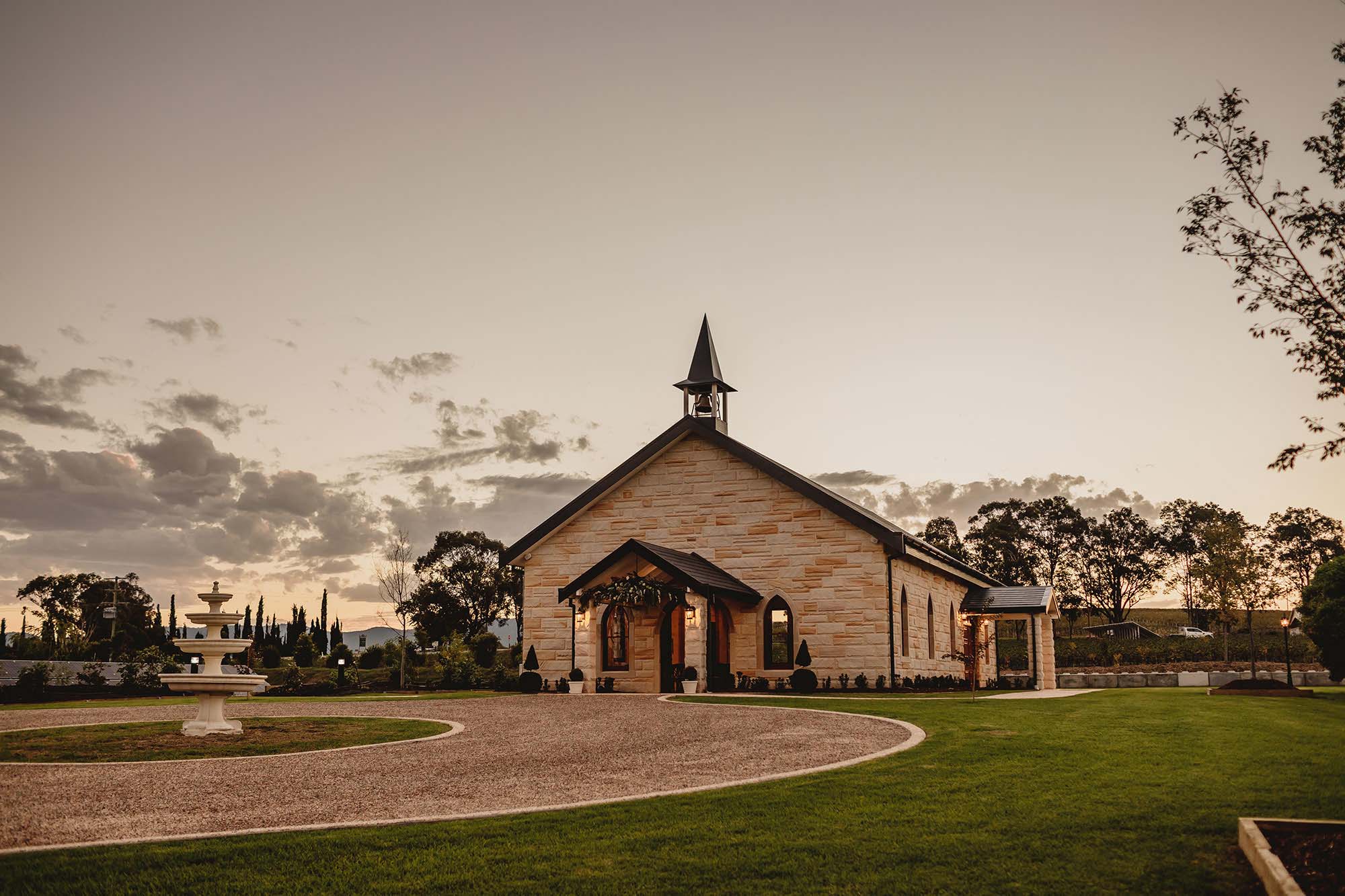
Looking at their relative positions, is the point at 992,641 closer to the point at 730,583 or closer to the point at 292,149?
the point at 730,583

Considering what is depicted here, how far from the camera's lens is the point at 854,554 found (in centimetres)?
2908

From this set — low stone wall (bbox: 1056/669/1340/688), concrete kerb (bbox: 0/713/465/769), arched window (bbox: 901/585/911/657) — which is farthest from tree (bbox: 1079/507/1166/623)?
concrete kerb (bbox: 0/713/465/769)

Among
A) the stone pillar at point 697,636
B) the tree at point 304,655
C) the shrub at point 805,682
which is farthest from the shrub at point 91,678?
the tree at point 304,655

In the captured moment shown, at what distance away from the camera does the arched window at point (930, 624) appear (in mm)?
33219

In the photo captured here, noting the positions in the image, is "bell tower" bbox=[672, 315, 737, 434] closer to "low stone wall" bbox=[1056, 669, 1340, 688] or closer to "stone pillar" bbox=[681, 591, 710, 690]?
"stone pillar" bbox=[681, 591, 710, 690]

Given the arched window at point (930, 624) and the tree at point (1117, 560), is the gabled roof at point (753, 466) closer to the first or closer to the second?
the arched window at point (930, 624)

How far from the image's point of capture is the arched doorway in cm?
2877

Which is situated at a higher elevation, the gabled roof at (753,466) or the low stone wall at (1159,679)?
the gabled roof at (753,466)

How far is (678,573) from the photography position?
26625 millimetres

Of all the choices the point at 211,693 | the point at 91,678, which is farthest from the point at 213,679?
the point at 91,678

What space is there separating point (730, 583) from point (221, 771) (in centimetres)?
1890

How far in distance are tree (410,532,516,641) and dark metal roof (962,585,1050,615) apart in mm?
39111

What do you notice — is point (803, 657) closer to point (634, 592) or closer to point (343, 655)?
point (634, 592)

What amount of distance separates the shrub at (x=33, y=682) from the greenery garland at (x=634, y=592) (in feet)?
55.7
